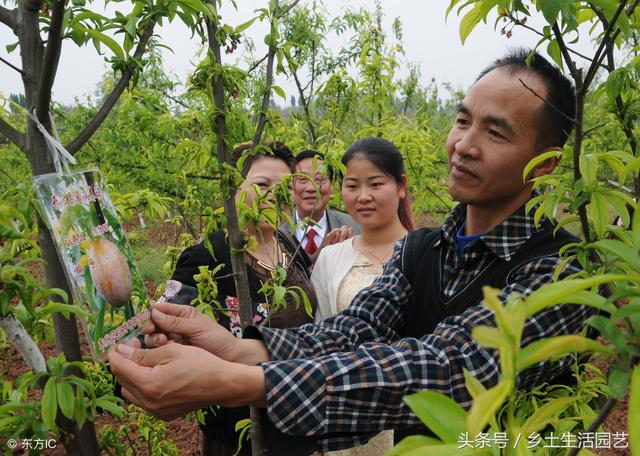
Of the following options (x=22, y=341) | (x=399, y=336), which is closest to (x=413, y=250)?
(x=399, y=336)

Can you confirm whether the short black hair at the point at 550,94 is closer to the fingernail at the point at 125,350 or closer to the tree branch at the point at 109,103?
the tree branch at the point at 109,103

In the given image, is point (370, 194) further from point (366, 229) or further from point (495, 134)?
point (495, 134)

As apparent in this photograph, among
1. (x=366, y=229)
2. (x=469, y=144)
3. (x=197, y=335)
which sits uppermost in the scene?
(x=469, y=144)

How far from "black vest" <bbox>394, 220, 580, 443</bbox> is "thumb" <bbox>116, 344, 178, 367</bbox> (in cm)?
77

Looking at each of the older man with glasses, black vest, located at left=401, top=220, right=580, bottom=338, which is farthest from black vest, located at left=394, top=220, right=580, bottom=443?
the older man with glasses

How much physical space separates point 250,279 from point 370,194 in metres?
0.88

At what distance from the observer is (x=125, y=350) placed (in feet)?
3.79

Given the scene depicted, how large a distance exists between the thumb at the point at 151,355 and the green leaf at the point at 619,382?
89 cm

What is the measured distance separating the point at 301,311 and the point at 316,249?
1283 millimetres

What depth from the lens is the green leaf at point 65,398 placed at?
1.12m

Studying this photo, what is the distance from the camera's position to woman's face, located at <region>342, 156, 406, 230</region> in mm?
2861

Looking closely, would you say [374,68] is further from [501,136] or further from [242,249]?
[242,249]

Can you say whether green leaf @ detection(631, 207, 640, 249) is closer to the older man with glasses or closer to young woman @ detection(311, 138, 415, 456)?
young woman @ detection(311, 138, 415, 456)

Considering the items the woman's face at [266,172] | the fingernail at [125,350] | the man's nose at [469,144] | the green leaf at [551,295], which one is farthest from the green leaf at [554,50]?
the woman's face at [266,172]
